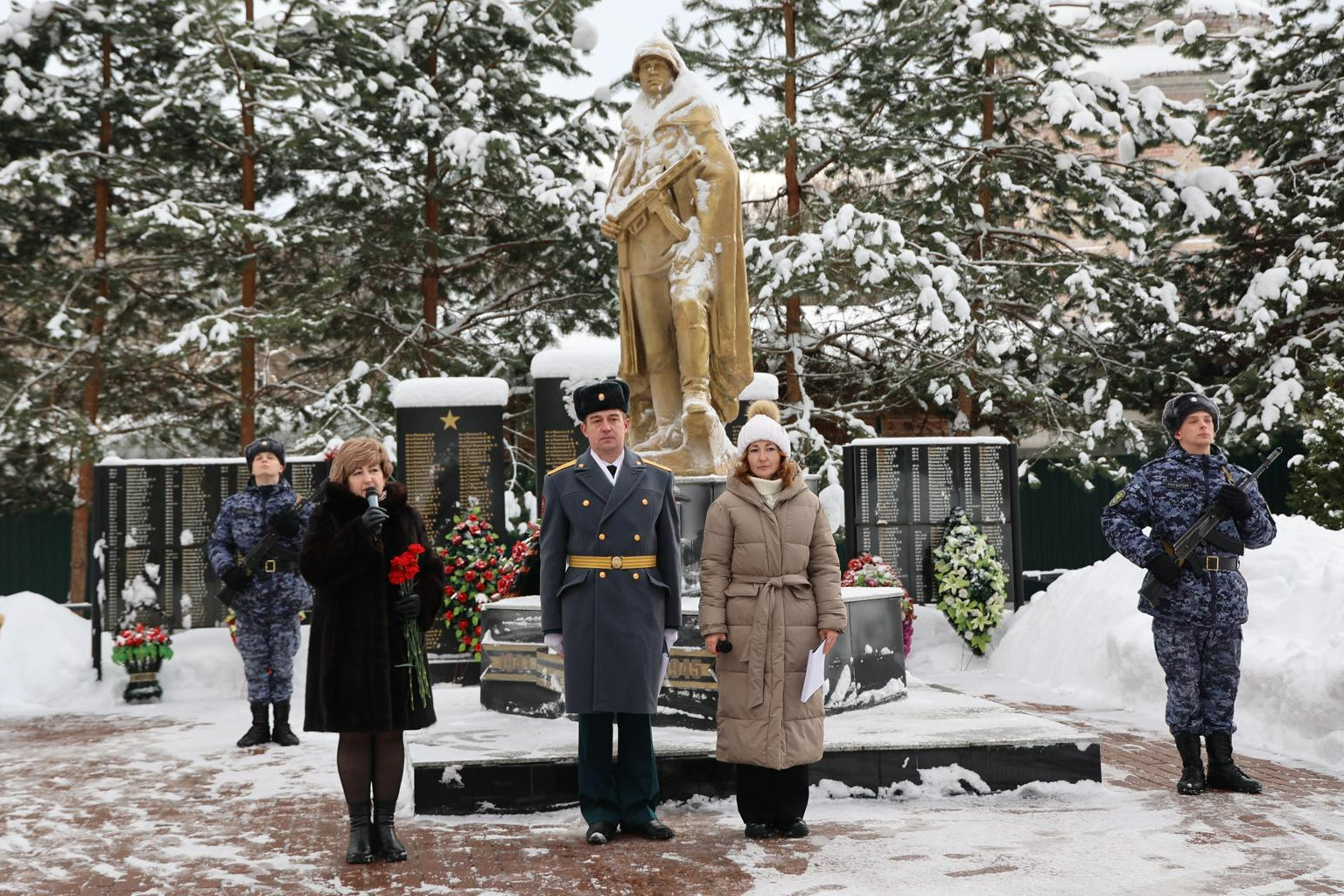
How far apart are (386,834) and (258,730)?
11.6ft

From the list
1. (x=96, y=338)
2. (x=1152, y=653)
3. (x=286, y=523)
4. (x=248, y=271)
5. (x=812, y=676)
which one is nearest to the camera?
(x=812, y=676)

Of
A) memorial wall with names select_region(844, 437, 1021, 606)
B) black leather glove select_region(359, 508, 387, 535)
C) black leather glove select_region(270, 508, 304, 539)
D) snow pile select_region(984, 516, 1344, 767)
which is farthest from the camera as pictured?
memorial wall with names select_region(844, 437, 1021, 606)

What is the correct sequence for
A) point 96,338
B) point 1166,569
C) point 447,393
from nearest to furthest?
point 1166,569 → point 447,393 → point 96,338

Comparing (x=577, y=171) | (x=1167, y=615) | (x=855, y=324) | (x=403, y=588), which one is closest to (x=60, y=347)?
(x=577, y=171)

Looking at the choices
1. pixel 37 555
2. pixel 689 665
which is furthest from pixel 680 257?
pixel 37 555

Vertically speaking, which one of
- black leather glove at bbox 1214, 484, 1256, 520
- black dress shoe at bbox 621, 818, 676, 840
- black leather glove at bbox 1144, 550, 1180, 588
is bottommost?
black dress shoe at bbox 621, 818, 676, 840

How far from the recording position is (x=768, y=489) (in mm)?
Answer: 5129

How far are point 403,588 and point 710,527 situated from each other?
4.18 ft

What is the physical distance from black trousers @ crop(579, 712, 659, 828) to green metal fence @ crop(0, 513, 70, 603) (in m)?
16.9

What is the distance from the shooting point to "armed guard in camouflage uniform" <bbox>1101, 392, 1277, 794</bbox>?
563 centimetres

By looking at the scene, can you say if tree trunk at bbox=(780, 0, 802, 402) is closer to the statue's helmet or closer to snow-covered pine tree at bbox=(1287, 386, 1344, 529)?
snow-covered pine tree at bbox=(1287, 386, 1344, 529)

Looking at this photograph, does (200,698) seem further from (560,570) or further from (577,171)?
(577,171)

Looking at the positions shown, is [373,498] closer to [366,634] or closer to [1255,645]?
[366,634]

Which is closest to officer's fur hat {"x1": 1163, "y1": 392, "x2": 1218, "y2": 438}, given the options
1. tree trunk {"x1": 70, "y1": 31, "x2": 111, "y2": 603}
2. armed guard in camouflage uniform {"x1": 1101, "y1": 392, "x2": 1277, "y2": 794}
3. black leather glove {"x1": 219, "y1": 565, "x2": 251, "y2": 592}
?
armed guard in camouflage uniform {"x1": 1101, "y1": 392, "x2": 1277, "y2": 794}
